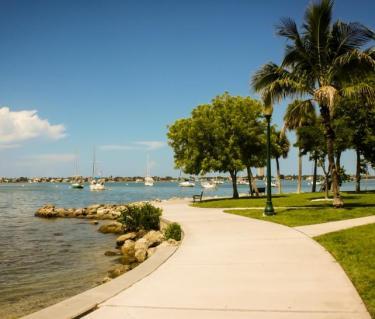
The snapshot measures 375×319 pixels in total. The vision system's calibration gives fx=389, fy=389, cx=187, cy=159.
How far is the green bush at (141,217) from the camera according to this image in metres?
18.6

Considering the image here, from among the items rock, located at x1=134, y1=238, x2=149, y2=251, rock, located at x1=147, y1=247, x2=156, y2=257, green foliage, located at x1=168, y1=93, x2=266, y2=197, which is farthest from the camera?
green foliage, located at x1=168, y1=93, x2=266, y2=197

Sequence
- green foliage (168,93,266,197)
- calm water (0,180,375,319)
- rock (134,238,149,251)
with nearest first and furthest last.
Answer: calm water (0,180,375,319), rock (134,238,149,251), green foliage (168,93,266,197)

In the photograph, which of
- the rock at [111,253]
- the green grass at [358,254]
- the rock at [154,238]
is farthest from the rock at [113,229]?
the green grass at [358,254]

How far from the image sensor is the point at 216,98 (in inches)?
1475

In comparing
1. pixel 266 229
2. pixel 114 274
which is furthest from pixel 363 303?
pixel 266 229

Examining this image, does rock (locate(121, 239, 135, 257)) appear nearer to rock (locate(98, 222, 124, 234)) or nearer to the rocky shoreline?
the rocky shoreline

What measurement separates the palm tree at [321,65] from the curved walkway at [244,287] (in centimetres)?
1149

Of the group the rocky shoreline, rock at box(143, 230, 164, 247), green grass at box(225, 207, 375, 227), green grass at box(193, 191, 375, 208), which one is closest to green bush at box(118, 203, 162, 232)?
the rocky shoreline

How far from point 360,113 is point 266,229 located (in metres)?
26.8

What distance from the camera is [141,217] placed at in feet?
62.1

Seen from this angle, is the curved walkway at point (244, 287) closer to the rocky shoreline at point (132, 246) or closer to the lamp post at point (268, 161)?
the rocky shoreline at point (132, 246)

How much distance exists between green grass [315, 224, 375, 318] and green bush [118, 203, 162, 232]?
28.4ft

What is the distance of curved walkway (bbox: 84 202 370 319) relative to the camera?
554 cm

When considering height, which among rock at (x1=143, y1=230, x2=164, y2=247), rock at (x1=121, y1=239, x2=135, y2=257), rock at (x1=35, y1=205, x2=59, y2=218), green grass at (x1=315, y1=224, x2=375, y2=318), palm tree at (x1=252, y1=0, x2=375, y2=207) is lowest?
rock at (x1=35, y1=205, x2=59, y2=218)
